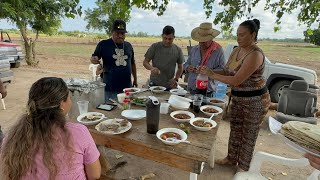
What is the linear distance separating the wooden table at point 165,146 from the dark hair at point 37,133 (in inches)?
28.2

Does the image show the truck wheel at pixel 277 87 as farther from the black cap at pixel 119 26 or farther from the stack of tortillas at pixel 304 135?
the stack of tortillas at pixel 304 135

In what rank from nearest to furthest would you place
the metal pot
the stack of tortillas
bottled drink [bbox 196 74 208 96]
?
1. the stack of tortillas
2. the metal pot
3. bottled drink [bbox 196 74 208 96]

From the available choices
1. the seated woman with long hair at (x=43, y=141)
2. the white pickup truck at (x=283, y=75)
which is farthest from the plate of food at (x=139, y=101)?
the white pickup truck at (x=283, y=75)

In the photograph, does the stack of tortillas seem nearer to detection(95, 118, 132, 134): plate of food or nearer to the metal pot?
detection(95, 118, 132, 134): plate of food

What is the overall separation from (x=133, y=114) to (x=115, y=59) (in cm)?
158

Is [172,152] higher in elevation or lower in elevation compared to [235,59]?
lower

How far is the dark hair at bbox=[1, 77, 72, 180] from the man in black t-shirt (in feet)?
7.69

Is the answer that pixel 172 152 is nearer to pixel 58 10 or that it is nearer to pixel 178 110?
pixel 178 110

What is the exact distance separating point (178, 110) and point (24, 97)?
633 centimetres

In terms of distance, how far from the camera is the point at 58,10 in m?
11.0

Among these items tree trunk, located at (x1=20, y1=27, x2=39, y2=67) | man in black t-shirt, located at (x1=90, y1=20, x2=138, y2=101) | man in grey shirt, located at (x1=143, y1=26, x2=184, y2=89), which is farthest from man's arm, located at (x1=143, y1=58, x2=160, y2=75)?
tree trunk, located at (x1=20, y1=27, x2=39, y2=67)

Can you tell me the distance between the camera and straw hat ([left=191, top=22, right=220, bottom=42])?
3396mm

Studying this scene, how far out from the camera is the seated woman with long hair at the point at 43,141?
1.35 m

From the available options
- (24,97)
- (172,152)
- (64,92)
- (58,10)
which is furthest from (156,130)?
(58,10)
